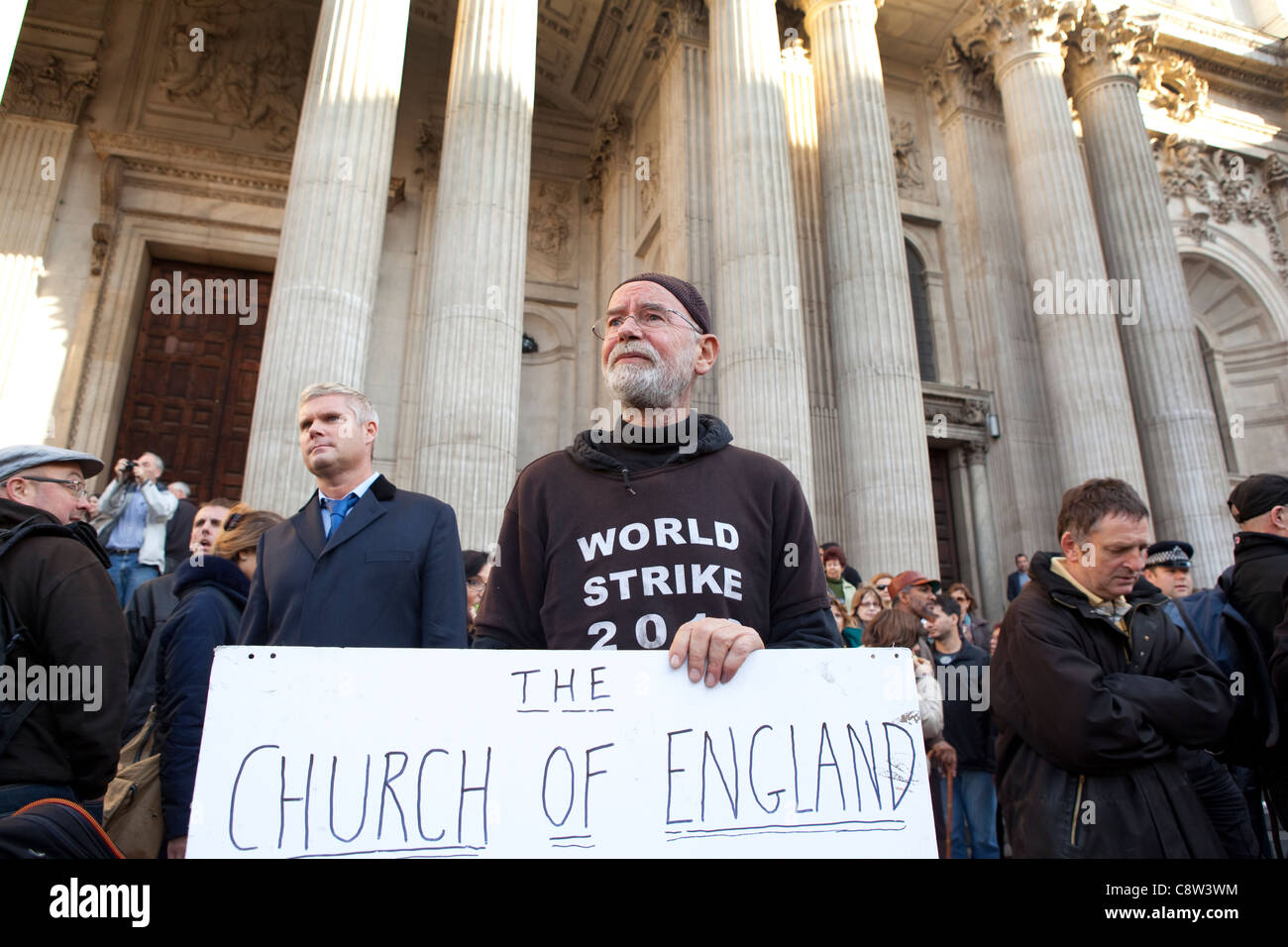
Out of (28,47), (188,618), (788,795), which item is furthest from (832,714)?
(28,47)

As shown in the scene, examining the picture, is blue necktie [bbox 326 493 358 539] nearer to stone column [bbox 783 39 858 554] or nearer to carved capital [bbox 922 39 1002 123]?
stone column [bbox 783 39 858 554]

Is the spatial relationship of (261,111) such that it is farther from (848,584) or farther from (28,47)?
(848,584)

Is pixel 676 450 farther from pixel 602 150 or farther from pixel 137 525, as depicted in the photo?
pixel 602 150

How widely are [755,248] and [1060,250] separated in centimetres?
599

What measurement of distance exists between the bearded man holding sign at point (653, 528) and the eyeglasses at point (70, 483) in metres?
1.75

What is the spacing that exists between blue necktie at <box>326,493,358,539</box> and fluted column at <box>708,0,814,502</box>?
23.8ft

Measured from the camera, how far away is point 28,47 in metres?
13.3

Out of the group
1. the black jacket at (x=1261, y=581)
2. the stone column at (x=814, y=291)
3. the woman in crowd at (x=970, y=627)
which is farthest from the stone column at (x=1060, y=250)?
the black jacket at (x=1261, y=581)

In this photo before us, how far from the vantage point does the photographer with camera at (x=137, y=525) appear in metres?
7.68

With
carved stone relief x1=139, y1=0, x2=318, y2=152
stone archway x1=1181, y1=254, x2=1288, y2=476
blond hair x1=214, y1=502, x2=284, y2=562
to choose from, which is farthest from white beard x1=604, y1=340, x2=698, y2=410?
stone archway x1=1181, y1=254, x2=1288, y2=476

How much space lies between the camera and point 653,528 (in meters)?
2.04

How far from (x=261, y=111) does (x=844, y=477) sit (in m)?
11.9
